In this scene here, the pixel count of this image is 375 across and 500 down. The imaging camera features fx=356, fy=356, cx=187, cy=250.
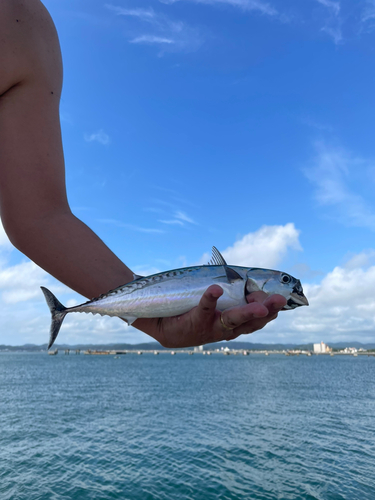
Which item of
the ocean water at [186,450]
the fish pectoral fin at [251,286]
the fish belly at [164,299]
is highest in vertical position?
the fish pectoral fin at [251,286]

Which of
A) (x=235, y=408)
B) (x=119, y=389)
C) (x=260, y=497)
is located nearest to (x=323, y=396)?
(x=235, y=408)

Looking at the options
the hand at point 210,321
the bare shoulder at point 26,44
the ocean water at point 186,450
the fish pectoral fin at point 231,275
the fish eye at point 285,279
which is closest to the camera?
the hand at point 210,321

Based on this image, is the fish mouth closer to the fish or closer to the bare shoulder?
the fish

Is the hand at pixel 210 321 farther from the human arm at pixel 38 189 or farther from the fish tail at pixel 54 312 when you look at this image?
the fish tail at pixel 54 312

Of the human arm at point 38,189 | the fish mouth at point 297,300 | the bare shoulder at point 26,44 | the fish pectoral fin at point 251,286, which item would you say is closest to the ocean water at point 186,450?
the fish mouth at point 297,300

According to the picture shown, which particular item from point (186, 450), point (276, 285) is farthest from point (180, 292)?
point (186, 450)

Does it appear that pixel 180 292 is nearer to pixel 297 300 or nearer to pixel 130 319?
pixel 130 319

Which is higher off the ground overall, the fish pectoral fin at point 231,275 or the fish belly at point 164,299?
the fish pectoral fin at point 231,275

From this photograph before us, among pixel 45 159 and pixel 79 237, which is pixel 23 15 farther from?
pixel 79 237
